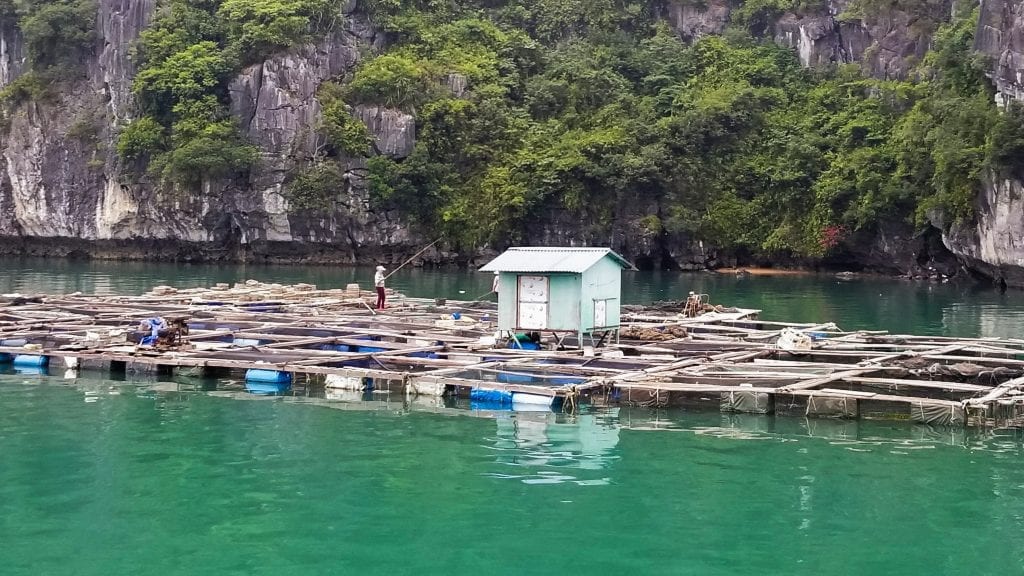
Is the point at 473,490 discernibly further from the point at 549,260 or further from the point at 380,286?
the point at 380,286

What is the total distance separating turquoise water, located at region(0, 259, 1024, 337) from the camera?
31.3 metres

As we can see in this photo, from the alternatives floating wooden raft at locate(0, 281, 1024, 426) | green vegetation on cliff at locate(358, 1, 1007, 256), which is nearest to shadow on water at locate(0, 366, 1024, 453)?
floating wooden raft at locate(0, 281, 1024, 426)

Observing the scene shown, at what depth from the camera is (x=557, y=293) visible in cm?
2081

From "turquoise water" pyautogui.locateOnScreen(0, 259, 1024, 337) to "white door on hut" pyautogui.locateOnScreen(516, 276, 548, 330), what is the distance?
1064 cm

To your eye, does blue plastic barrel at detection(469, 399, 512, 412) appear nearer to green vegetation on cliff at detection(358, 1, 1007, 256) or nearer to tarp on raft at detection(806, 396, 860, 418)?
tarp on raft at detection(806, 396, 860, 418)

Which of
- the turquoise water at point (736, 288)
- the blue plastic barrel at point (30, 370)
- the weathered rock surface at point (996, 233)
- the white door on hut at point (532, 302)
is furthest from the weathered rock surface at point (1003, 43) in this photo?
the blue plastic barrel at point (30, 370)

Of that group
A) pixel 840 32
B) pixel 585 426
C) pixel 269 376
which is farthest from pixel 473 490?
pixel 840 32

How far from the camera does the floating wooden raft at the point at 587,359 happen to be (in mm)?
16500

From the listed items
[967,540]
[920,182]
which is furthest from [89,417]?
[920,182]

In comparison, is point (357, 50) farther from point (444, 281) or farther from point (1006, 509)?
point (1006, 509)

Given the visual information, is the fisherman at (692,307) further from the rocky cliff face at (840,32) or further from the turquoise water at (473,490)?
the rocky cliff face at (840,32)

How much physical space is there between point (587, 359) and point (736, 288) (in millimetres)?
25025

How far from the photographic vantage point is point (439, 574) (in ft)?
33.3

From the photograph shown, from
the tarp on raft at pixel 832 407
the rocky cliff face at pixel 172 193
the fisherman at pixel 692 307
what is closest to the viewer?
the tarp on raft at pixel 832 407
